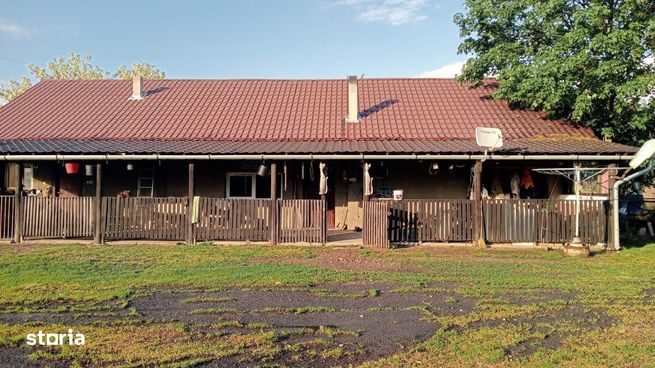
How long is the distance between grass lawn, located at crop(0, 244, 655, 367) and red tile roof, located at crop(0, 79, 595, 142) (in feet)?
19.2

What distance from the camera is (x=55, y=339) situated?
207 inches

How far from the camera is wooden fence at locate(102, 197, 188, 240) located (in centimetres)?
1339

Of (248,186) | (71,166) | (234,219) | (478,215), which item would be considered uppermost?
(71,166)

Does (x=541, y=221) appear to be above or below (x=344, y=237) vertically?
above

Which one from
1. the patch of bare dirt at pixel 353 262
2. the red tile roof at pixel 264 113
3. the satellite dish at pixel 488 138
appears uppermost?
the red tile roof at pixel 264 113

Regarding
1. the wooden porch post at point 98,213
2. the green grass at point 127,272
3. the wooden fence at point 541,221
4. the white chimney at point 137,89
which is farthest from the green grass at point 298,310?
the white chimney at point 137,89

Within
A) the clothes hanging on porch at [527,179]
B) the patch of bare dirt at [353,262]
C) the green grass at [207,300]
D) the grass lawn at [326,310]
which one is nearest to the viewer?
the grass lawn at [326,310]

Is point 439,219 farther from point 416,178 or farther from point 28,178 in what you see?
point 28,178

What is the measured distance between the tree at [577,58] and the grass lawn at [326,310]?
557 cm

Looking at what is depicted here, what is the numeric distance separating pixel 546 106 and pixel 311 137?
7248 millimetres

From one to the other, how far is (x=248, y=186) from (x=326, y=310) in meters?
10.1

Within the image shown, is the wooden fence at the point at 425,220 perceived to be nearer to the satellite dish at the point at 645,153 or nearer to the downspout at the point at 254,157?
the downspout at the point at 254,157

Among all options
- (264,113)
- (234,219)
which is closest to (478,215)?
(234,219)

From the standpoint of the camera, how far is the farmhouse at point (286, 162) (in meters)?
13.0
